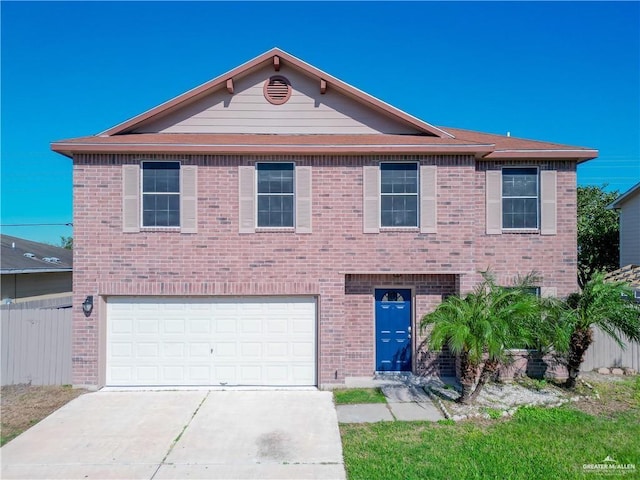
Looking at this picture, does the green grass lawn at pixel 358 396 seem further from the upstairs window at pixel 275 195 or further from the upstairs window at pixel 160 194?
the upstairs window at pixel 160 194

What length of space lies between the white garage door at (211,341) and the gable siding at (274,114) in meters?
4.04

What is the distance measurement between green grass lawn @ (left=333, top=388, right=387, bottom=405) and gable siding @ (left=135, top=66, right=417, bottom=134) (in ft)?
19.3

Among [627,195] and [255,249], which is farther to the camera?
[627,195]

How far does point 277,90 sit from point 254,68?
721 mm

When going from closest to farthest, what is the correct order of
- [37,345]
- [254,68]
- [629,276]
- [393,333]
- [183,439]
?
1. [183,439]
2. [37,345]
3. [393,333]
4. [254,68]
5. [629,276]

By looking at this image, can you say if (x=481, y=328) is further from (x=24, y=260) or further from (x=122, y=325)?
(x=24, y=260)

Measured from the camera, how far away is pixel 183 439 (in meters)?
6.35

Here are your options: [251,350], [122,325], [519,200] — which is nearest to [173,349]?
[122,325]

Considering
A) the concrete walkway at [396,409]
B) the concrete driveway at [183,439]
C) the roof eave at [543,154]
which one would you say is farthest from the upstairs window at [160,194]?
the roof eave at [543,154]

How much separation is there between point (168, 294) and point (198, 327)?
994mm

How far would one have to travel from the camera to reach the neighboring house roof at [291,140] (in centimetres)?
863

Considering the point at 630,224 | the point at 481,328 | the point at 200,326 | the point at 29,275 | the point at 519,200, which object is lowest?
the point at 200,326

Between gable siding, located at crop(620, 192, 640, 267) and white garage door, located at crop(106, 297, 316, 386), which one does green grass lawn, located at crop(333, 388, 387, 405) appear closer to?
white garage door, located at crop(106, 297, 316, 386)

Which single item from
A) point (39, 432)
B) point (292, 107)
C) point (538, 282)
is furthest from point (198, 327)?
point (538, 282)
